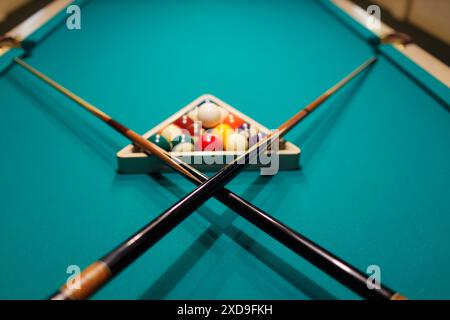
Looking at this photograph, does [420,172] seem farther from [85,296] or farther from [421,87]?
[85,296]

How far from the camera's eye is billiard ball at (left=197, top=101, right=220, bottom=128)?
6.17 ft

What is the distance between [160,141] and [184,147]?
0.35 ft

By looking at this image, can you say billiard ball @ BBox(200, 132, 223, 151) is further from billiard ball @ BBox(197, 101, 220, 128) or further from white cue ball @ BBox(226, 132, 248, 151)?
billiard ball @ BBox(197, 101, 220, 128)

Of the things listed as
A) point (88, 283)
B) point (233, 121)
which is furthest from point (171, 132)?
point (88, 283)

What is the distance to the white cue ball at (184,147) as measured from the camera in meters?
1.73

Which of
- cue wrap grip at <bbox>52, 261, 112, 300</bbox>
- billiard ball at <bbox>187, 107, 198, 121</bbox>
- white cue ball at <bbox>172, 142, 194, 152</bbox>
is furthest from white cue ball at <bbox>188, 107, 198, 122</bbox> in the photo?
cue wrap grip at <bbox>52, 261, 112, 300</bbox>

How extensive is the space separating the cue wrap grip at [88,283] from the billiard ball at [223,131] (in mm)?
802

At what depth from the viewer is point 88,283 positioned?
3.52 ft

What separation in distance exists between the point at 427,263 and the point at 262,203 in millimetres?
571

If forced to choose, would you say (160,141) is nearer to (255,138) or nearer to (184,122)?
(184,122)

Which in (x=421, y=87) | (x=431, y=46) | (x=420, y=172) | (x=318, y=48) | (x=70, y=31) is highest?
(x=431, y=46)

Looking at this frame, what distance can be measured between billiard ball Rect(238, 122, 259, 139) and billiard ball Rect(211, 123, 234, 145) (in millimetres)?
44

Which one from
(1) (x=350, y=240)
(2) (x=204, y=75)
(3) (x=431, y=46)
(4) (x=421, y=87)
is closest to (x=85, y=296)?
(1) (x=350, y=240)

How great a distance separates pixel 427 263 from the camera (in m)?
1.37
